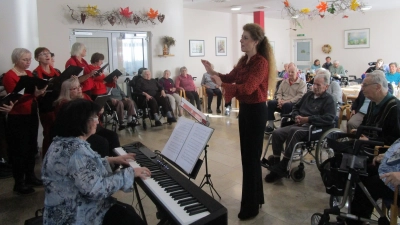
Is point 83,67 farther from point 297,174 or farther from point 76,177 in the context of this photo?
point 76,177

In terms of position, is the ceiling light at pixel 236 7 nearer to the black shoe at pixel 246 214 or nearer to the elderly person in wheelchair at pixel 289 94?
the elderly person in wheelchair at pixel 289 94

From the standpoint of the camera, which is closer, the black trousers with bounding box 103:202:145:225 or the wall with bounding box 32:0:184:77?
the black trousers with bounding box 103:202:145:225

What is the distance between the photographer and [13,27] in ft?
12.6

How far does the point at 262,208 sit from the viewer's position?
2771 millimetres

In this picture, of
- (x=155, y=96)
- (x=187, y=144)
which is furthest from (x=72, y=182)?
(x=155, y=96)

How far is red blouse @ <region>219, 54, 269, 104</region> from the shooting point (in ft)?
7.41

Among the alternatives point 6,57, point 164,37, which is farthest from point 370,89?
point 164,37

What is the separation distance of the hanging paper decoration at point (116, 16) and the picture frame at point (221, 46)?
3033 mm

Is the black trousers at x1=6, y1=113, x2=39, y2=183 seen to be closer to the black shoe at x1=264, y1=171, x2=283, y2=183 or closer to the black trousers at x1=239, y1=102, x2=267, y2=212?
the black trousers at x1=239, y1=102, x2=267, y2=212

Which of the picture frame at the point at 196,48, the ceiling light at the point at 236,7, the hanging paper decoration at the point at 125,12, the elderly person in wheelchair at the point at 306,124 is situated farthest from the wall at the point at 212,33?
the elderly person in wheelchair at the point at 306,124

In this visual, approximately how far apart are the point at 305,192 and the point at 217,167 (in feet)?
3.64

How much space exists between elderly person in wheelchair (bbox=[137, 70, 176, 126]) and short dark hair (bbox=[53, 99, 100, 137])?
4606 millimetres

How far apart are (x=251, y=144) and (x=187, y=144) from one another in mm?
628

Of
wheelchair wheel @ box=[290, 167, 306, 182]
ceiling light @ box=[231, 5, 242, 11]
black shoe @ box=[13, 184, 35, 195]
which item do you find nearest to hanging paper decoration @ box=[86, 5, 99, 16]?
black shoe @ box=[13, 184, 35, 195]
